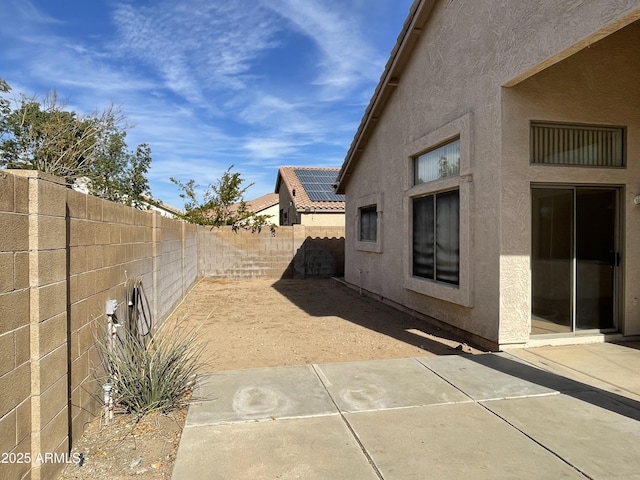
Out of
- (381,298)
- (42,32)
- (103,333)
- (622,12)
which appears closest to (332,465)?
(103,333)

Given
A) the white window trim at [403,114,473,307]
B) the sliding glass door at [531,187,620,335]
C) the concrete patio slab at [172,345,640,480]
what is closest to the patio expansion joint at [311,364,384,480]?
the concrete patio slab at [172,345,640,480]

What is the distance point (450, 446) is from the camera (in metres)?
3.59

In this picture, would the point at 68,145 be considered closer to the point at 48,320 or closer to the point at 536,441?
the point at 48,320

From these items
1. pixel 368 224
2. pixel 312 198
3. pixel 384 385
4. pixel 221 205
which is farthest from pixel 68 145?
pixel 384 385

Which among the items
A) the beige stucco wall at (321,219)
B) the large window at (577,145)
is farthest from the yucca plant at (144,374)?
the beige stucco wall at (321,219)

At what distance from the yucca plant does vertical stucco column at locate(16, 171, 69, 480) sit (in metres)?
0.83

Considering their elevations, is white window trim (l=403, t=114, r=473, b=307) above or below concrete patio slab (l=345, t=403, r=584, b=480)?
above

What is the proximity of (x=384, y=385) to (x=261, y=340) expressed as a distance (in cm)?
313

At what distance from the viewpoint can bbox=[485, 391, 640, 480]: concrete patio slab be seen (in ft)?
10.8

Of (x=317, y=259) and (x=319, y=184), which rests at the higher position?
(x=319, y=184)

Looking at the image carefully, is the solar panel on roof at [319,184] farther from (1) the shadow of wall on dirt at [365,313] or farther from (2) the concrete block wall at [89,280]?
(2) the concrete block wall at [89,280]

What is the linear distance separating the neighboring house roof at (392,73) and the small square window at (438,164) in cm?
219

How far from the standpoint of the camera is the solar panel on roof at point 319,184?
21719 millimetres

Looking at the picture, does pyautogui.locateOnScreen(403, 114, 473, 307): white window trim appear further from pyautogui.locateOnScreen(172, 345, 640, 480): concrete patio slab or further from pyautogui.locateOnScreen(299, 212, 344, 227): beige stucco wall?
pyautogui.locateOnScreen(299, 212, 344, 227): beige stucco wall
